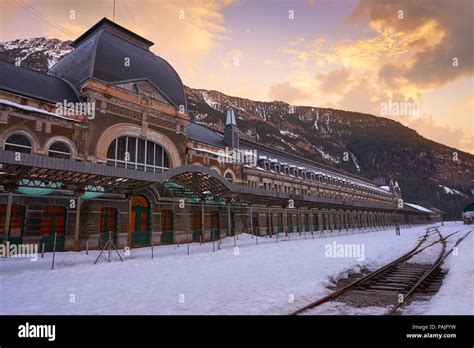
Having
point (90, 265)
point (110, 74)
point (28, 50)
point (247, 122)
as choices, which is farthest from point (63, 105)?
point (28, 50)

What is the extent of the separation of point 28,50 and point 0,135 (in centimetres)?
17643

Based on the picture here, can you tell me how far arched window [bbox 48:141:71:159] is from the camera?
69.4ft

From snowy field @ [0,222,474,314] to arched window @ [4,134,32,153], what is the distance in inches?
313

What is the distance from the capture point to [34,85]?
72.6 ft

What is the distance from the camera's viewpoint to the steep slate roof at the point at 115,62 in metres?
25.0

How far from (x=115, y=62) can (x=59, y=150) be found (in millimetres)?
9705

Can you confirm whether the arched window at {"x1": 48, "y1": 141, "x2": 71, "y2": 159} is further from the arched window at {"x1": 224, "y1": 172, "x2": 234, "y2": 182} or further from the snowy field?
the arched window at {"x1": 224, "y1": 172, "x2": 234, "y2": 182}

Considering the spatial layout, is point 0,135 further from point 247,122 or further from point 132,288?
point 247,122

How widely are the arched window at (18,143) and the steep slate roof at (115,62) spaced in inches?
283

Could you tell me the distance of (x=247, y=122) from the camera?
181000mm
